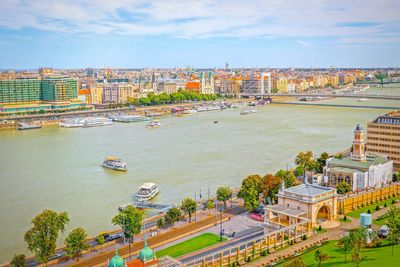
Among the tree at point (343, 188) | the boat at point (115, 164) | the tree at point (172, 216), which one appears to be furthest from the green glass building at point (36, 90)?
the tree at point (343, 188)

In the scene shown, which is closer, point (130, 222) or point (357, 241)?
point (357, 241)

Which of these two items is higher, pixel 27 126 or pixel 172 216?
pixel 27 126

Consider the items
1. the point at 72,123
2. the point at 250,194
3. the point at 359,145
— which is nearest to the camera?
the point at 250,194

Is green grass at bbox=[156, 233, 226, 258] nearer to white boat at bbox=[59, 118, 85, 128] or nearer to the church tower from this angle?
the church tower

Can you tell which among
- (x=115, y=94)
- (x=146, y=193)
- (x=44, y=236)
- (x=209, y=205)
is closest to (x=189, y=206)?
(x=209, y=205)

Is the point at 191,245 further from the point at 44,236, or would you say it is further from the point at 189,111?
the point at 189,111

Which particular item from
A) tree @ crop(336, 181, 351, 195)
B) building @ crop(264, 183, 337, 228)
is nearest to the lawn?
building @ crop(264, 183, 337, 228)

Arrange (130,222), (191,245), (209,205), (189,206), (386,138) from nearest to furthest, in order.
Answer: (130,222)
(191,245)
(189,206)
(209,205)
(386,138)

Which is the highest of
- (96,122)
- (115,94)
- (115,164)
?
(115,94)
